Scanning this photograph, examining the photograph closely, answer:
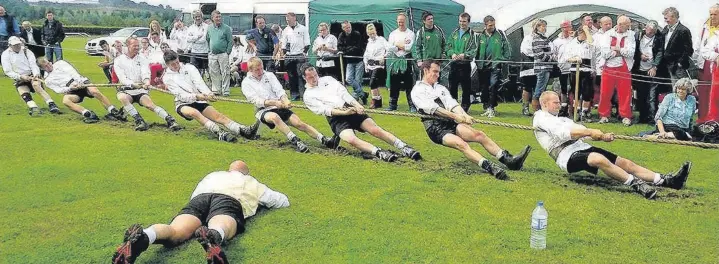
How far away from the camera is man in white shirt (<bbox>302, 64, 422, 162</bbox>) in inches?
334

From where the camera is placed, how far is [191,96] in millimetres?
10133

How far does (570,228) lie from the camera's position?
5.72m

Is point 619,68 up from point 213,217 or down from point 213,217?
up

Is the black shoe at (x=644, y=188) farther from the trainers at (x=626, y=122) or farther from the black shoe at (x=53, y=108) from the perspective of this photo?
the black shoe at (x=53, y=108)

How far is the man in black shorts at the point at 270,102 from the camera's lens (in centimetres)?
943

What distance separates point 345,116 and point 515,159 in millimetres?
2229

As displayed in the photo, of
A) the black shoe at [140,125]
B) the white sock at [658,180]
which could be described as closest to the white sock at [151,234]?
the white sock at [658,180]

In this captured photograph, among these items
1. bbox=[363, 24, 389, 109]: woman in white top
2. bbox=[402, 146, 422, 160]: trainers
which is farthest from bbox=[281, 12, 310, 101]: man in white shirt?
bbox=[402, 146, 422, 160]: trainers

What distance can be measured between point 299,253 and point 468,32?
25.6ft

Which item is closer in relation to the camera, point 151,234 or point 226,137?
point 151,234

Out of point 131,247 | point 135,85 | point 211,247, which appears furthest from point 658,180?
point 135,85

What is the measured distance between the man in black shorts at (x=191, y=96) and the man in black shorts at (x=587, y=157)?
15.1ft

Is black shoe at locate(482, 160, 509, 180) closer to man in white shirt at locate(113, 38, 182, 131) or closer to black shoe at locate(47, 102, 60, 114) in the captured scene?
man in white shirt at locate(113, 38, 182, 131)

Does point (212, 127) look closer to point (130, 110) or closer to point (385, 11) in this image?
point (130, 110)
